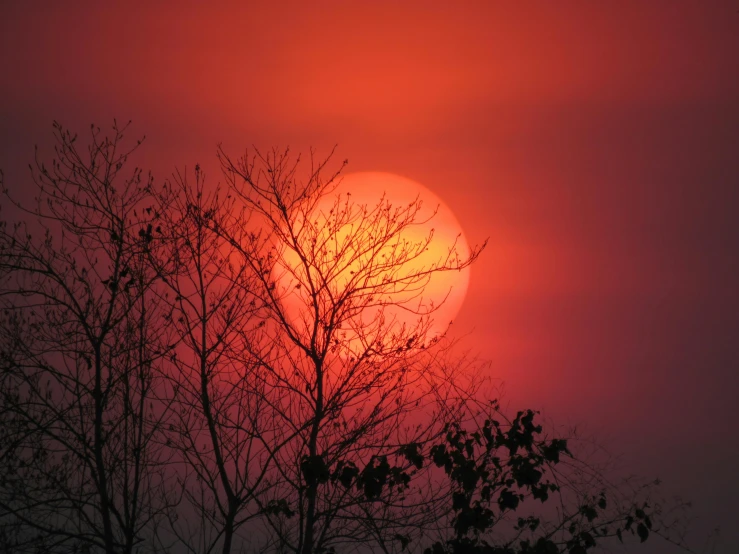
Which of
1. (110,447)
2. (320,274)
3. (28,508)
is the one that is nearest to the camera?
(28,508)

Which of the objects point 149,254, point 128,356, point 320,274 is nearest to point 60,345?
point 128,356

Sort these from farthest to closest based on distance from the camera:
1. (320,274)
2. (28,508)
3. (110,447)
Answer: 1. (320,274)
2. (110,447)
3. (28,508)

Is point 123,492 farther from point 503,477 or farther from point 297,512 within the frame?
point 503,477

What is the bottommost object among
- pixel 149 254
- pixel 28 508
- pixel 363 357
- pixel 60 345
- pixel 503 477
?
pixel 503 477

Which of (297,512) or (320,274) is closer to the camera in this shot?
(297,512)

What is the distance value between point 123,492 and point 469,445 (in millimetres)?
3035

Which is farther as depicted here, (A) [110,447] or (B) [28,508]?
(A) [110,447]

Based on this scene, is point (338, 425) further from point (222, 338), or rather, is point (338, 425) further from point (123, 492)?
point (123, 492)

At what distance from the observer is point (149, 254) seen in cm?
737

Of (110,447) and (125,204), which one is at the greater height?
(125,204)

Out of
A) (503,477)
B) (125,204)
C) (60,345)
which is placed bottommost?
(503,477)

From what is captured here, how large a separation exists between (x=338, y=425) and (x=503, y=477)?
1536mm

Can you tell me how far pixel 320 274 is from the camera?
771 centimetres

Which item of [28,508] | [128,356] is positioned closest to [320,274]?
[128,356]
